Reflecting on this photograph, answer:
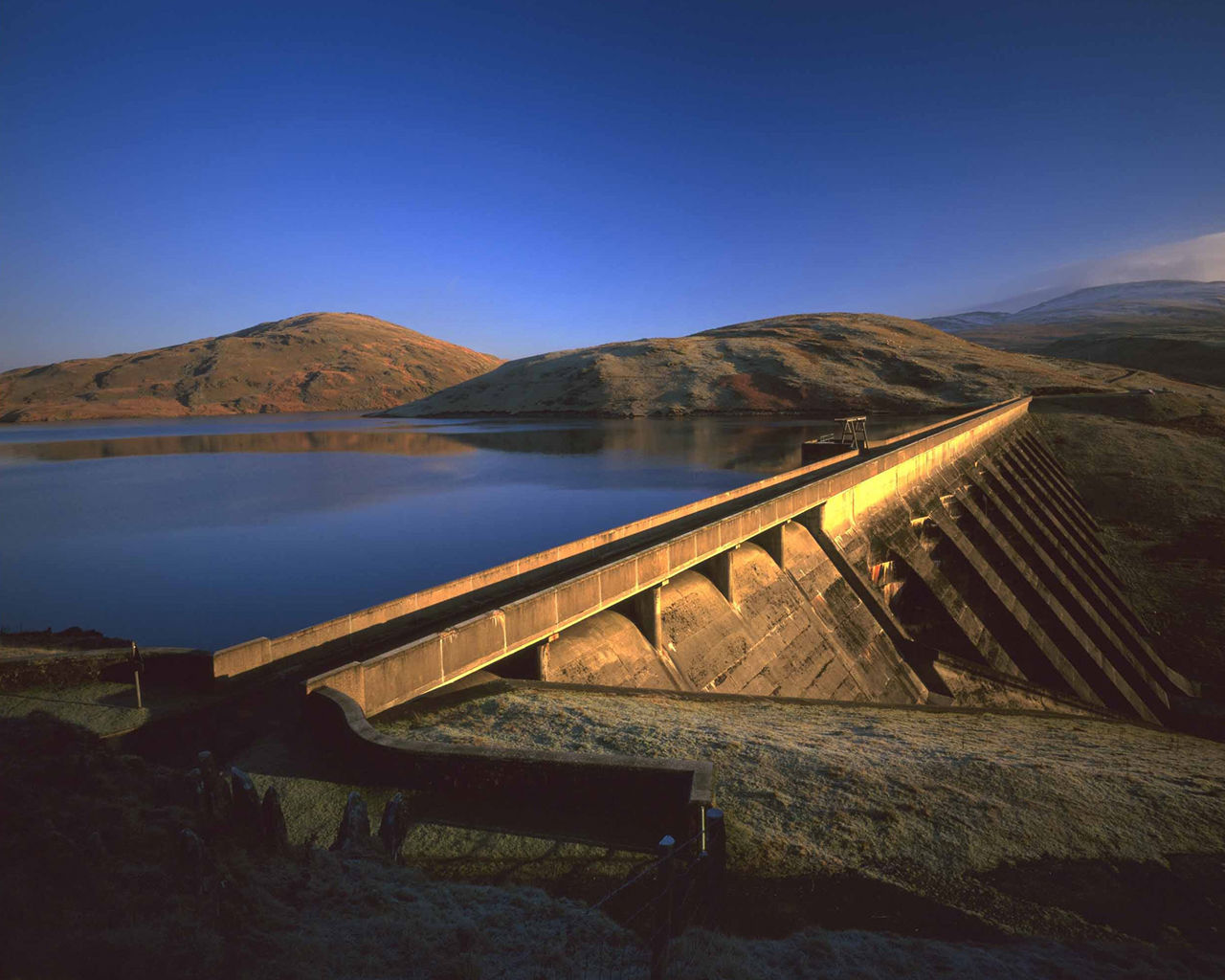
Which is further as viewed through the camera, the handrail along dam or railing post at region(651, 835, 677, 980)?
the handrail along dam

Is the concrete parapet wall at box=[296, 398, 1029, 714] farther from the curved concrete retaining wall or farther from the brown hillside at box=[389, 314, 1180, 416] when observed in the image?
the brown hillside at box=[389, 314, 1180, 416]

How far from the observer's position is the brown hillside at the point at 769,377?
9350cm

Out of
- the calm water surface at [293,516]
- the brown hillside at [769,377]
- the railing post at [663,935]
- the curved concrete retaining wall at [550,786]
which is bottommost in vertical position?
the calm water surface at [293,516]

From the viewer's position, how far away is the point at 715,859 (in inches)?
188

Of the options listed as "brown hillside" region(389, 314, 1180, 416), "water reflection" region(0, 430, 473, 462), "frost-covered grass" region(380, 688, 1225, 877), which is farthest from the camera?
"brown hillside" region(389, 314, 1180, 416)

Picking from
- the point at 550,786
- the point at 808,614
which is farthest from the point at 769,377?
the point at 550,786

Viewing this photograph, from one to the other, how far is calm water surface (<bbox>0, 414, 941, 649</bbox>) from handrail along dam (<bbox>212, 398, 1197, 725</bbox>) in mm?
9231

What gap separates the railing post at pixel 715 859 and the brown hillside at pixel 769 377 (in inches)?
3623

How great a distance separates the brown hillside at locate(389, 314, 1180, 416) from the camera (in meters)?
93.5

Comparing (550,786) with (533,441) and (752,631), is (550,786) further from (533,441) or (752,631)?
(533,441)

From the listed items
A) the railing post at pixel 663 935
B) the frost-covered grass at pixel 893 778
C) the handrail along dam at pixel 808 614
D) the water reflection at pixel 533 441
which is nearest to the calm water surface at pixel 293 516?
the water reflection at pixel 533 441

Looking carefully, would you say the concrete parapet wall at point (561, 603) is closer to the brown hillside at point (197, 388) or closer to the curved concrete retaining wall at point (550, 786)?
the curved concrete retaining wall at point (550, 786)

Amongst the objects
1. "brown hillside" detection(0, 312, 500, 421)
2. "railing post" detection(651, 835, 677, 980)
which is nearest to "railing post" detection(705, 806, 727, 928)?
"railing post" detection(651, 835, 677, 980)

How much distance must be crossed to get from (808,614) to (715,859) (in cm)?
1266
